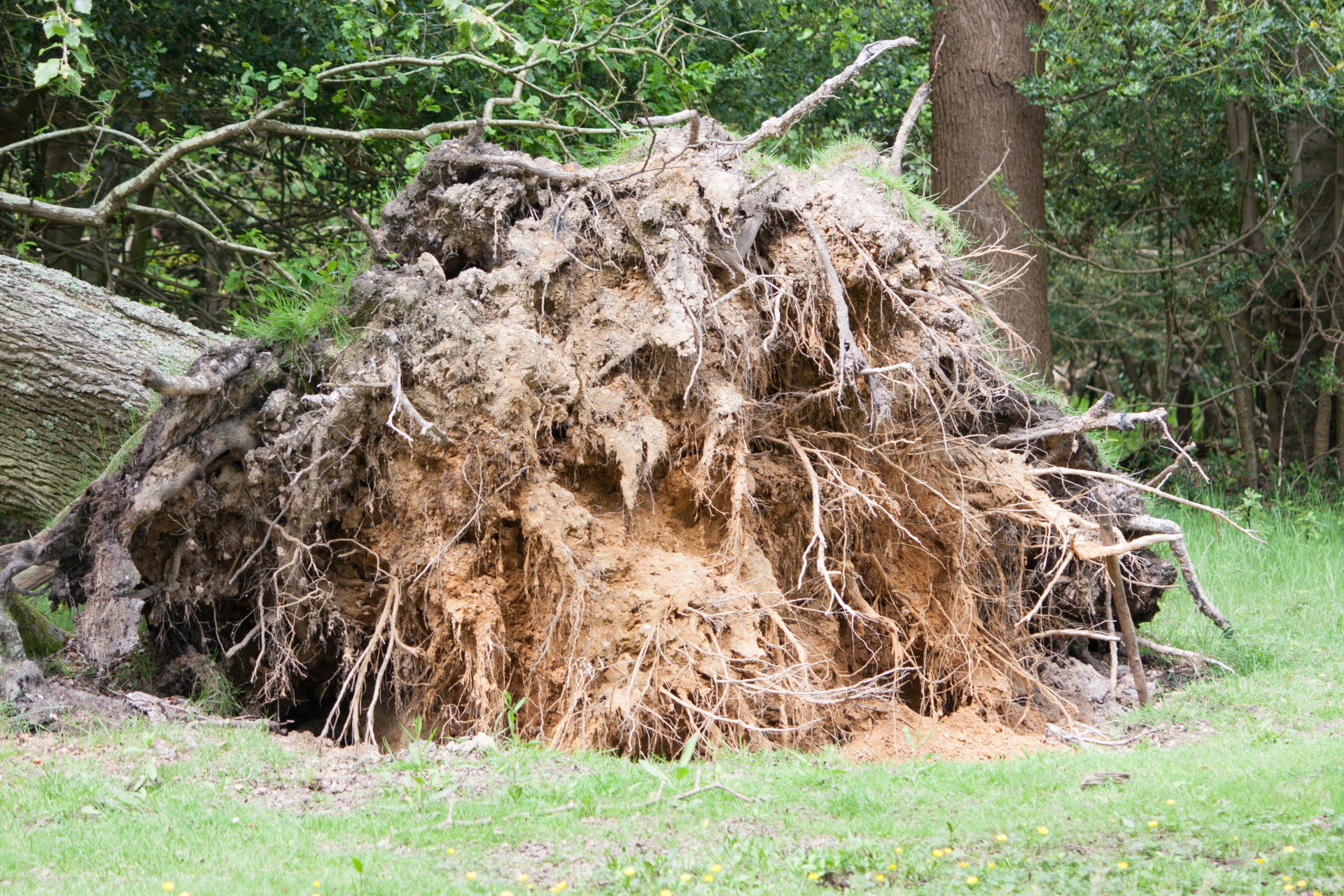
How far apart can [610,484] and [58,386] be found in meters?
3.19

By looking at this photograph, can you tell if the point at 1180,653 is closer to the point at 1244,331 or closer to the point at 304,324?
Result: the point at 304,324

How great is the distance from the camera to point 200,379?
5.54 metres

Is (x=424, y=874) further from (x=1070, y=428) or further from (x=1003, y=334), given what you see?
(x=1003, y=334)

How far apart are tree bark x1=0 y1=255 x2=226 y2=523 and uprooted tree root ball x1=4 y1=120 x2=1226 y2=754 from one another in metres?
0.96

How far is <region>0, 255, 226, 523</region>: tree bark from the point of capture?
657 centimetres

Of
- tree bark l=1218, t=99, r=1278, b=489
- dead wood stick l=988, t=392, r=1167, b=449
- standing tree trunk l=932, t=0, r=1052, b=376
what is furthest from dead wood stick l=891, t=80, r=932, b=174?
tree bark l=1218, t=99, r=1278, b=489

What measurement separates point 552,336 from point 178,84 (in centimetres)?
563

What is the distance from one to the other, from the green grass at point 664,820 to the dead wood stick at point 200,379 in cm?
145

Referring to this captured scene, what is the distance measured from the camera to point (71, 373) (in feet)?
21.8

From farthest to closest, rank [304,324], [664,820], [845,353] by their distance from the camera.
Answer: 1. [304,324]
2. [845,353]
3. [664,820]

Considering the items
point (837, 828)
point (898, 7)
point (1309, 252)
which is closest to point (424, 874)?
point (837, 828)

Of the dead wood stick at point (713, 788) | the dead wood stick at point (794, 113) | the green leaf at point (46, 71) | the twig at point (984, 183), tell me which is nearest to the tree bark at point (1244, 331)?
the twig at point (984, 183)

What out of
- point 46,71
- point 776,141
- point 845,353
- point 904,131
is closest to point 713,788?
point 845,353

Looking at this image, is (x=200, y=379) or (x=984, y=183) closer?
(x=200, y=379)
